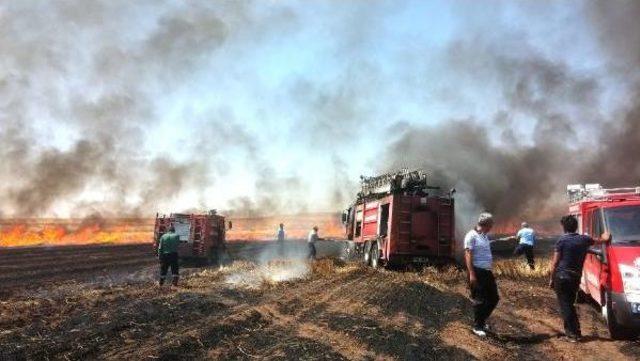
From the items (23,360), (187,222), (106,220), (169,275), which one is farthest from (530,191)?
(106,220)

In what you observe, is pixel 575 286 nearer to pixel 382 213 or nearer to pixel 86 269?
pixel 382 213

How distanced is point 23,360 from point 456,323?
617 cm

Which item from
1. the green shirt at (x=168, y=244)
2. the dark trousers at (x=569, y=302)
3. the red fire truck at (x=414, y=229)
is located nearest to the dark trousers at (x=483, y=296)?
the dark trousers at (x=569, y=302)

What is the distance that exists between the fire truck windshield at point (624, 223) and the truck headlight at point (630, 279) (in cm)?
69

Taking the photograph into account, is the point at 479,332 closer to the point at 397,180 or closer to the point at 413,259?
the point at 413,259

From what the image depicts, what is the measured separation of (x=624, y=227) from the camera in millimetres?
8578

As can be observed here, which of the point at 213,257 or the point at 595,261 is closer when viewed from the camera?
the point at 595,261

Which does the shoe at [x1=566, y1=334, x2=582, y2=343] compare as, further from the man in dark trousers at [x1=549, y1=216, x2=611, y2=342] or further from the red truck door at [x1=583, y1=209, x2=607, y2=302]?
the red truck door at [x1=583, y1=209, x2=607, y2=302]

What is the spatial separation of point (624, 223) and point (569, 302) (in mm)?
1879

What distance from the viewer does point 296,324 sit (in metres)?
8.48

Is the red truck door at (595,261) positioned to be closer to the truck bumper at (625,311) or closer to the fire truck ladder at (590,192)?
the truck bumper at (625,311)

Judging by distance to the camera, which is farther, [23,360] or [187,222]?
[187,222]

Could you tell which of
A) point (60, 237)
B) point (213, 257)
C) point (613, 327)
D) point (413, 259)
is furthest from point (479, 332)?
point (60, 237)

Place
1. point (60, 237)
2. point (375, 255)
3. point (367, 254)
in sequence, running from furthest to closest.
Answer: point (60, 237)
point (367, 254)
point (375, 255)
